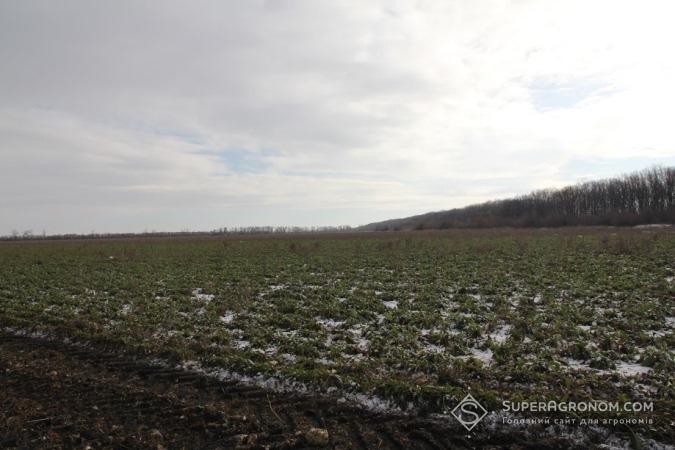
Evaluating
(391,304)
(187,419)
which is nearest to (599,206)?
(391,304)

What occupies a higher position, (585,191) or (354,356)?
(585,191)

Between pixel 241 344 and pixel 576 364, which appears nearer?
pixel 576 364

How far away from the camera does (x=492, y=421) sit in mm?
4789

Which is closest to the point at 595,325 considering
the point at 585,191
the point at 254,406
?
the point at 254,406

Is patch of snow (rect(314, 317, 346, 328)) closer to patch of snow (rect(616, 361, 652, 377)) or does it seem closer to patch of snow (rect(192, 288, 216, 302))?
patch of snow (rect(192, 288, 216, 302))

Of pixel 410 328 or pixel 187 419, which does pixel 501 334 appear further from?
pixel 187 419

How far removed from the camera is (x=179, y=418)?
5082mm

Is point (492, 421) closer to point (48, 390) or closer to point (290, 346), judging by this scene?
point (290, 346)

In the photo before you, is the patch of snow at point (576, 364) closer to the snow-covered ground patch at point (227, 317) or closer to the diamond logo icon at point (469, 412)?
the diamond logo icon at point (469, 412)

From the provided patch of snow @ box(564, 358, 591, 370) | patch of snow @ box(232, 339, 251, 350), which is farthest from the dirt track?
patch of snow @ box(564, 358, 591, 370)

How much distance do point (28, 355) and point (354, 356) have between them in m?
6.61

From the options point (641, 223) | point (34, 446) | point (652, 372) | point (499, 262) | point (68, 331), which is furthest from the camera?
point (641, 223)

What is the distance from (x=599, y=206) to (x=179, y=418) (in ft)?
466

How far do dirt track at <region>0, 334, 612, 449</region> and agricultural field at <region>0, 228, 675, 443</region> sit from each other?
0.45 metres
